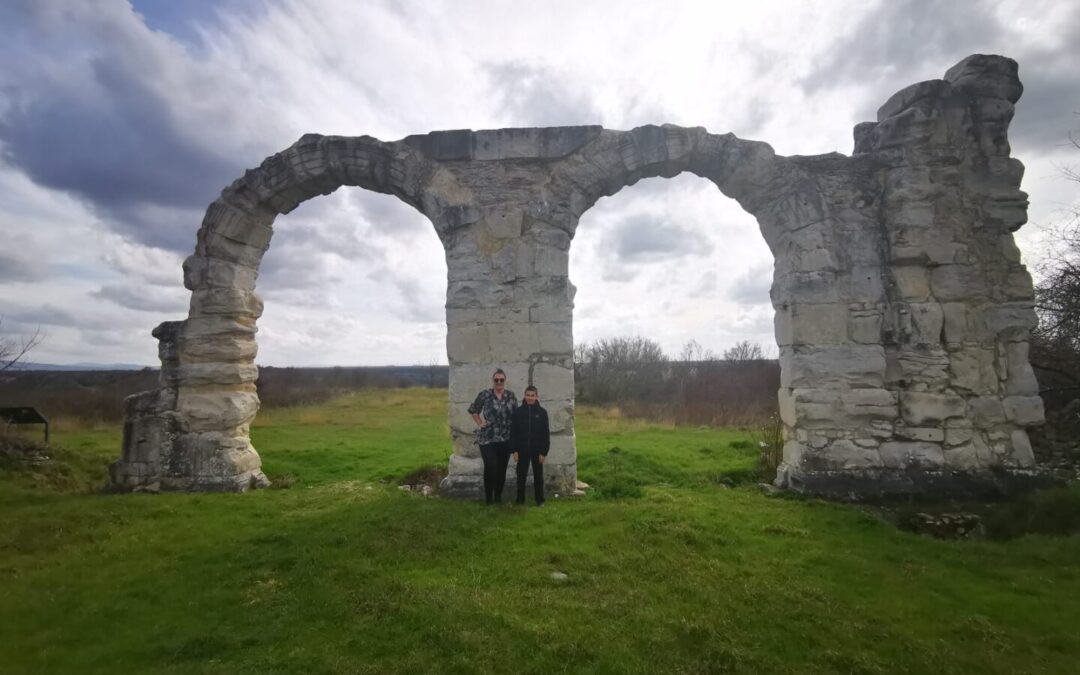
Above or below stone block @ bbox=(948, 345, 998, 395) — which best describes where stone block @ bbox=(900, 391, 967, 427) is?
below

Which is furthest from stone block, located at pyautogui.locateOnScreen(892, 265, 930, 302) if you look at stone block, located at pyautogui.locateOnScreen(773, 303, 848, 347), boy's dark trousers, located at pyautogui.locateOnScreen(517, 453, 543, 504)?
boy's dark trousers, located at pyautogui.locateOnScreen(517, 453, 543, 504)

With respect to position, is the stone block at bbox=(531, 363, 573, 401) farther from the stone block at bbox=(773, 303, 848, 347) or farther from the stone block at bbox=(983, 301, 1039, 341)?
the stone block at bbox=(983, 301, 1039, 341)

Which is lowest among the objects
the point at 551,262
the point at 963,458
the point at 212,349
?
the point at 963,458

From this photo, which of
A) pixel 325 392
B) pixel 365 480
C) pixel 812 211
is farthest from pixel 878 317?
pixel 325 392

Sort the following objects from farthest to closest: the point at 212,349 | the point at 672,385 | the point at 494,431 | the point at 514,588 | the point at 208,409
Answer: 1. the point at 672,385
2. the point at 212,349
3. the point at 208,409
4. the point at 494,431
5. the point at 514,588

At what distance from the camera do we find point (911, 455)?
21.4 ft

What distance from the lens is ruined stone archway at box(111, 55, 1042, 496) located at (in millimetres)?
6602

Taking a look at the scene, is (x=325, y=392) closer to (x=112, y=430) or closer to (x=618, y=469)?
(x=112, y=430)

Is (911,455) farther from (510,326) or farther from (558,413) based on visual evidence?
(510,326)

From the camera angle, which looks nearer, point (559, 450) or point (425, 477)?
point (559, 450)

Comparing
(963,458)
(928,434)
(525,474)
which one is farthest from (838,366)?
(525,474)

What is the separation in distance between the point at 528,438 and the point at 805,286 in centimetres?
374

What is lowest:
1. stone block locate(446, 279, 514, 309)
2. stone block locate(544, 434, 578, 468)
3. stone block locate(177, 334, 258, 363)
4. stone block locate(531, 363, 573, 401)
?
stone block locate(544, 434, 578, 468)

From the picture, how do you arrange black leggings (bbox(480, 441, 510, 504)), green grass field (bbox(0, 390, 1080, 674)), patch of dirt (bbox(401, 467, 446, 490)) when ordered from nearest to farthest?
green grass field (bbox(0, 390, 1080, 674))
black leggings (bbox(480, 441, 510, 504))
patch of dirt (bbox(401, 467, 446, 490))
